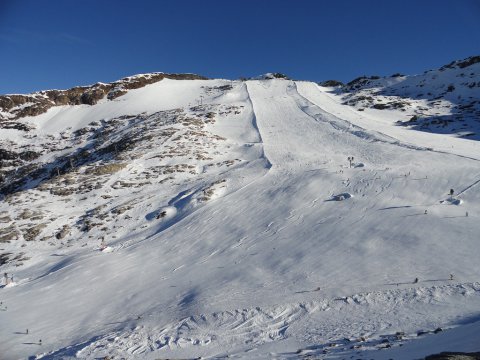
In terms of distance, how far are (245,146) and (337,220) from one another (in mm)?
20526

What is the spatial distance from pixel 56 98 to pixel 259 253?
227ft

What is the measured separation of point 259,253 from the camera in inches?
665

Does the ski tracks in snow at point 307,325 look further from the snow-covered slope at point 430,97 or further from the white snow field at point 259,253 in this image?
the snow-covered slope at point 430,97

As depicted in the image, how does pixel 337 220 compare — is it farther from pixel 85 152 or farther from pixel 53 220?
pixel 85 152

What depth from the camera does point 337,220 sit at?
59.1 ft

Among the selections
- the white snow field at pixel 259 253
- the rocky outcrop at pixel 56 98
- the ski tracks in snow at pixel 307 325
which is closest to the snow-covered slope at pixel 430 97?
the white snow field at pixel 259 253

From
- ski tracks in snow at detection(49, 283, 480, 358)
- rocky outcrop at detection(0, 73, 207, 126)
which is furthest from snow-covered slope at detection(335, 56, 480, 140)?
rocky outcrop at detection(0, 73, 207, 126)

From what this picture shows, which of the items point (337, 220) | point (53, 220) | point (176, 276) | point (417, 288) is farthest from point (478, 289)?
point (53, 220)

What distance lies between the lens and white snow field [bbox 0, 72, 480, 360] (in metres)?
10.8

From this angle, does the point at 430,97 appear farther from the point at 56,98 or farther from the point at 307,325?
the point at 56,98

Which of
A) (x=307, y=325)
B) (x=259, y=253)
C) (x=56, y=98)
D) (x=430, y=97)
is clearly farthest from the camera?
(x=56, y=98)

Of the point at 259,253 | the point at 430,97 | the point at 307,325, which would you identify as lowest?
the point at 307,325

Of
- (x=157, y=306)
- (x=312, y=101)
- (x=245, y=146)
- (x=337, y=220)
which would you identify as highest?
(x=312, y=101)

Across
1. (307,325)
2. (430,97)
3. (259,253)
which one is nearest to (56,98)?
(430,97)
